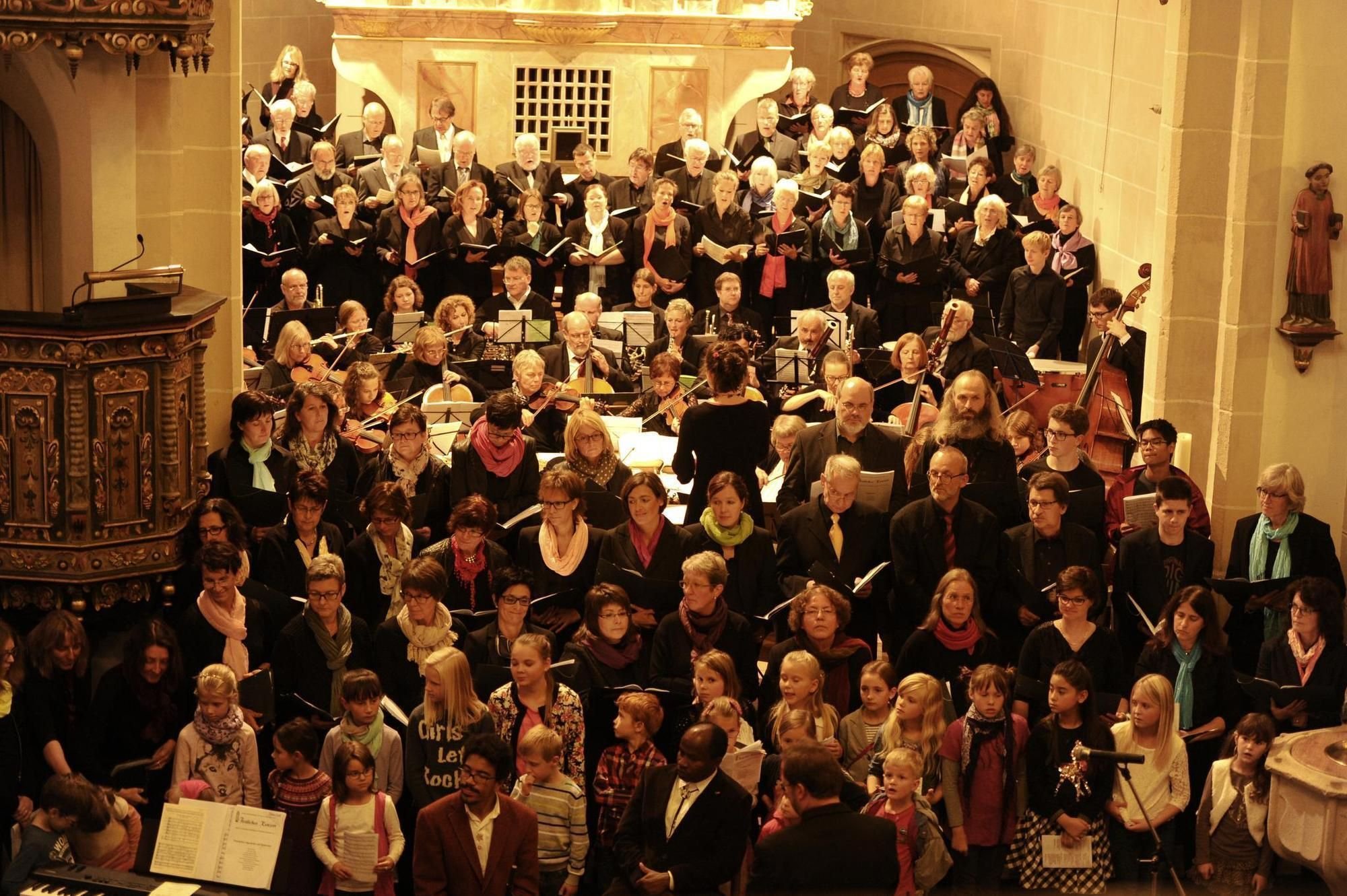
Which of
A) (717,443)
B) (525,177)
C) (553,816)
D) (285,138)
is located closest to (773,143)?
(525,177)

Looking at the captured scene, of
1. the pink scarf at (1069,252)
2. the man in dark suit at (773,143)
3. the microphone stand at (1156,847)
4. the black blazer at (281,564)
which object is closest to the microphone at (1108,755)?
the microphone stand at (1156,847)

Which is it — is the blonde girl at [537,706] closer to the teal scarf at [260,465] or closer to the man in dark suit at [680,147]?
the teal scarf at [260,465]

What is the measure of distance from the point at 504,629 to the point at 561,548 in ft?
2.29

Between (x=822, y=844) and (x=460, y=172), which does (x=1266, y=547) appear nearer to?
(x=822, y=844)

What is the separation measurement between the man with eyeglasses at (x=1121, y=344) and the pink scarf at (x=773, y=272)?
250 cm

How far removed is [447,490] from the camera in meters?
9.19

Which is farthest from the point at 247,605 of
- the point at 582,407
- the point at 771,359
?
the point at 771,359

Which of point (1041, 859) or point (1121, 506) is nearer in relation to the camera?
point (1041, 859)

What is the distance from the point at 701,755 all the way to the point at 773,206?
25.6 feet

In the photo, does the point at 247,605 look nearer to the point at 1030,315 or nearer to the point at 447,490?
the point at 447,490

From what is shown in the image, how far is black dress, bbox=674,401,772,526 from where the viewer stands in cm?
927

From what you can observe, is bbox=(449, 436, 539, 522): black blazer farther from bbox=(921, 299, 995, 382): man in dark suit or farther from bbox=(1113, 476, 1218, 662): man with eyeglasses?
bbox=(921, 299, 995, 382): man in dark suit

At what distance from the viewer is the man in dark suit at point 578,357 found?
1177 cm

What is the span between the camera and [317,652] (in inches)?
312
